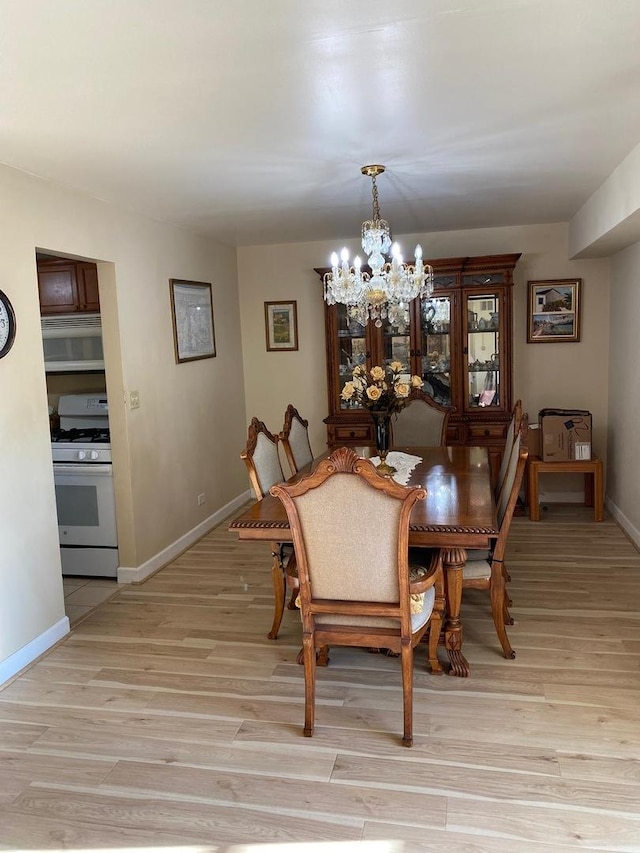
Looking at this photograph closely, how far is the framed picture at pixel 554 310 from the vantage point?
546 cm

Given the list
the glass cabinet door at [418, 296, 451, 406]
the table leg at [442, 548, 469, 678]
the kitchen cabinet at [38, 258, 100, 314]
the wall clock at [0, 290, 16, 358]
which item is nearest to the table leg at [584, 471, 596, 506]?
the glass cabinet door at [418, 296, 451, 406]

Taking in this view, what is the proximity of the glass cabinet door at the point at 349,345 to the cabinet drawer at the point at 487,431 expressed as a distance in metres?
0.99

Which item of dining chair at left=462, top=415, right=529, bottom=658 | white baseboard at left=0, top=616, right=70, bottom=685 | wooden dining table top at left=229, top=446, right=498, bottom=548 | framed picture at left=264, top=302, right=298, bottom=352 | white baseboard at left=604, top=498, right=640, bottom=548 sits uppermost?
framed picture at left=264, top=302, right=298, bottom=352

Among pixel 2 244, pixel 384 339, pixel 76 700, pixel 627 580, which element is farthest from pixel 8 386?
pixel 627 580

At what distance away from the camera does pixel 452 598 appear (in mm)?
2924

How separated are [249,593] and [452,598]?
1.46 metres

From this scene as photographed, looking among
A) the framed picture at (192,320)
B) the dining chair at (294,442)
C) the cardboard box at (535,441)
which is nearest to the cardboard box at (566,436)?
the cardboard box at (535,441)

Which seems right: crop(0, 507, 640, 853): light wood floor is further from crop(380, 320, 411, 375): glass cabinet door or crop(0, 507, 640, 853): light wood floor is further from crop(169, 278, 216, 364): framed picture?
crop(380, 320, 411, 375): glass cabinet door

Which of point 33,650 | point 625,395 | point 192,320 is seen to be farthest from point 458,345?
point 33,650

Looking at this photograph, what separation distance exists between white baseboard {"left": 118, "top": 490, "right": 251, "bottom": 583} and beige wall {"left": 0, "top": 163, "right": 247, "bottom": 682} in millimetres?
43

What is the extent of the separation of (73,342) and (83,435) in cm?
63

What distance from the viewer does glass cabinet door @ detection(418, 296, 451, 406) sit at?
5410mm

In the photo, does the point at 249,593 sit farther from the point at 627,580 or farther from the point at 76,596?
the point at 627,580

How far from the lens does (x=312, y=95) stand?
91.4 inches
